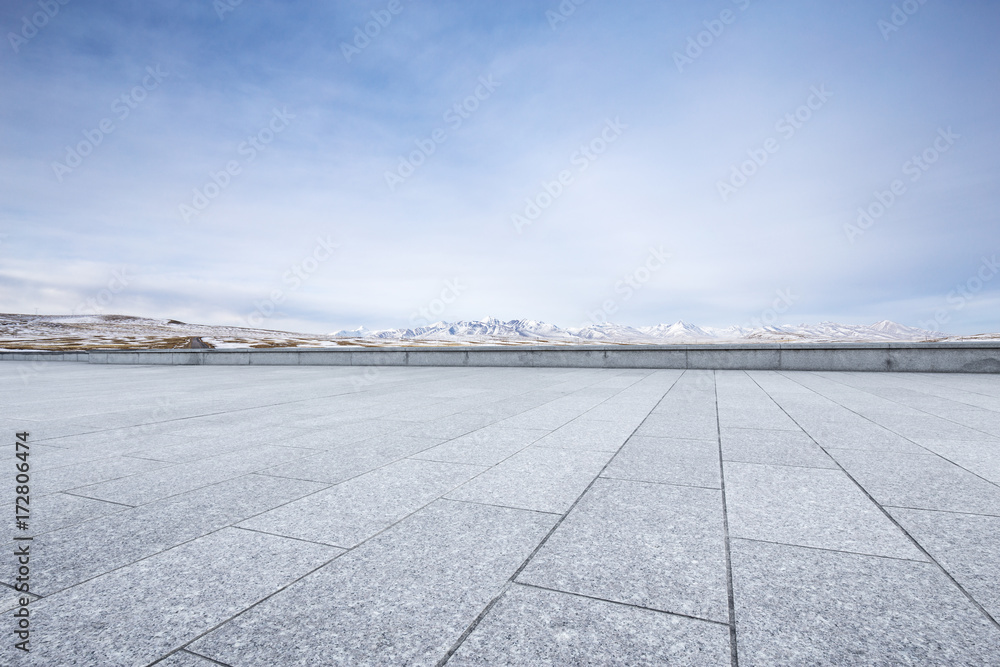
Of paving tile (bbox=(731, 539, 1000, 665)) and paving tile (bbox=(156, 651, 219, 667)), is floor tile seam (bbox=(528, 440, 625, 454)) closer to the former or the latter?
paving tile (bbox=(731, 539, 1000, 665))

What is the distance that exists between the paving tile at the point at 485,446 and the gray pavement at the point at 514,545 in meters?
0.05

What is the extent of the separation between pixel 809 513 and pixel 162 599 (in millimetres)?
4026

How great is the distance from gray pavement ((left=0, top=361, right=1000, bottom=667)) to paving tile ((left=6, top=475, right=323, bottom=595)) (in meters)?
0.02

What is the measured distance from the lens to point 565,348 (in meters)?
17.8

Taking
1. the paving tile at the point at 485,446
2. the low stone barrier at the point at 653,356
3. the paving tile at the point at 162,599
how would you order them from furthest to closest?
the low stone barrier at the point at 653,356 → the paving tile at the point at 485,446 → the paving tile at the point at 162,599

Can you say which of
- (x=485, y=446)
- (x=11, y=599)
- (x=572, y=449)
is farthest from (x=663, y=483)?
(x=11, y=599)

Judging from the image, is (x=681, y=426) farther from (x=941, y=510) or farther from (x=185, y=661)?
(x=185, y=661)

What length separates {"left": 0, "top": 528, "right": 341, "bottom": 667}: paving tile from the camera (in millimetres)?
2033

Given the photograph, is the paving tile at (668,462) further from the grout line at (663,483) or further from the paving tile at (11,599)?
the paving tile at (11,599)

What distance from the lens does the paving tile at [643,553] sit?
241 cm

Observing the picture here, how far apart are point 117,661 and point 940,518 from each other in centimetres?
478

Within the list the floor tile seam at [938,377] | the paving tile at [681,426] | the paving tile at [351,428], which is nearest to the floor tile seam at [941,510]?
the paving tile at [681,426]

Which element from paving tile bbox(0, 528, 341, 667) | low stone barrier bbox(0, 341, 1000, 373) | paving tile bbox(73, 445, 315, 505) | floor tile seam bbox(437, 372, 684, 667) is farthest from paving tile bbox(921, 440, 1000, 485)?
low stone barrier bbox(0, 341, 1000, 373)

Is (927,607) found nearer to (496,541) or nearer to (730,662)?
(730,662)
